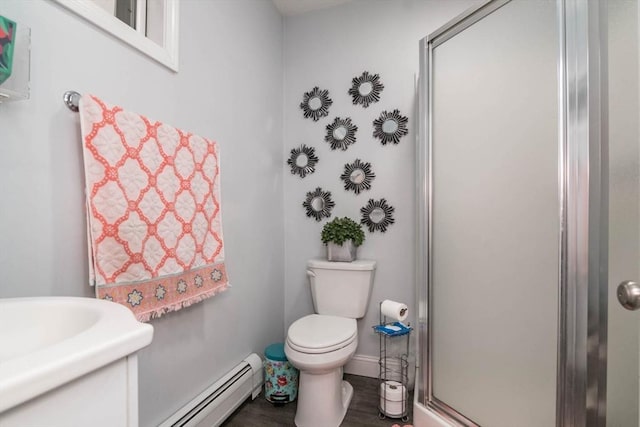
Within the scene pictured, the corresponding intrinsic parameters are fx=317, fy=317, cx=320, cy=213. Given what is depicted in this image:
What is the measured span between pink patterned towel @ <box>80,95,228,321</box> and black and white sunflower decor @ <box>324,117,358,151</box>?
0.92m

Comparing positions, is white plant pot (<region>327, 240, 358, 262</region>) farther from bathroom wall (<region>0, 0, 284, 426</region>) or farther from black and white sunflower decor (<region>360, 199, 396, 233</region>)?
bathroom wall (<region>0, 0, 284, 426</region>)

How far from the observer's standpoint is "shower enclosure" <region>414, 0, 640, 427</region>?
894 mm

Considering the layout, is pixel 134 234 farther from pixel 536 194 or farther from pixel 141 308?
pixel 536 194

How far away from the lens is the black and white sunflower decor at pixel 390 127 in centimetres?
201

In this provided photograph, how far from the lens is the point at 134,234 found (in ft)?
3.46

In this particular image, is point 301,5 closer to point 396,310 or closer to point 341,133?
point 341,133

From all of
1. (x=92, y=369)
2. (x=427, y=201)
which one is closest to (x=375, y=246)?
(x=427, y=201)

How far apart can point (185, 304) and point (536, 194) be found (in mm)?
1354

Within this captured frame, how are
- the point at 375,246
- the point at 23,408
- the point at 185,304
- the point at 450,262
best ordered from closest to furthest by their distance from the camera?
the point at 23,408 → the point at 185,304 → the point at 450,262 → the point at 375,246

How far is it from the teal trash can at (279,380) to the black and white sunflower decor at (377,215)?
950 mm

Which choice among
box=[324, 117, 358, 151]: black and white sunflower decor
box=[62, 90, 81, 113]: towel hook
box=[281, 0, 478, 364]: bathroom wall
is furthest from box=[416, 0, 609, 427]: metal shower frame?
box=[62, 90, 81, 113]: towel hook

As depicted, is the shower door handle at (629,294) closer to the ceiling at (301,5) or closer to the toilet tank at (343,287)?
the toilet tank at (343,287)

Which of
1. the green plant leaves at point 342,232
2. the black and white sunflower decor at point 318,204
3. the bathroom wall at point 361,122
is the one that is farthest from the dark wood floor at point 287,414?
the black and white sunflower decor at point 318,204

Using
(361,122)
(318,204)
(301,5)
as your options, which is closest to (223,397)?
(318,204)
